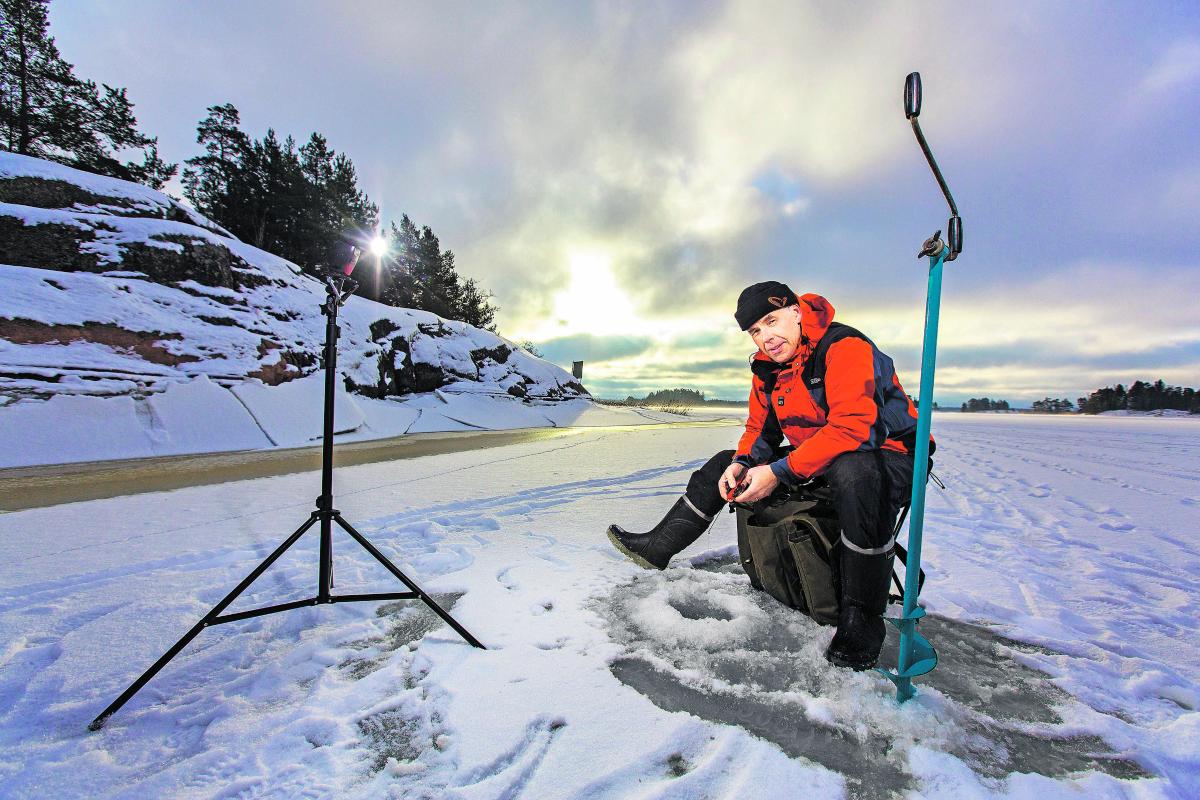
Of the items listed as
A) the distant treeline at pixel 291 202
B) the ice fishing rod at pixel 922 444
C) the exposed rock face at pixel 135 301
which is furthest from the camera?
the distant treeline at pixel 291 202

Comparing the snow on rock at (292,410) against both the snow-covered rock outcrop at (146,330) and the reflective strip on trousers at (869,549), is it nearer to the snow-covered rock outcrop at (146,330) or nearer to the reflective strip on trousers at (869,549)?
the snow-covered rock outcrop at (146,330)

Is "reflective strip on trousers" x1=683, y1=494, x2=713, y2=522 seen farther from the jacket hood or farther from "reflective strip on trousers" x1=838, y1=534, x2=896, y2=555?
the jacket hood

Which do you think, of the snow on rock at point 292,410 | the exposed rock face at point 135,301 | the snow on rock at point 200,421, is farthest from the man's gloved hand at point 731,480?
the snow on rock at point 200,421

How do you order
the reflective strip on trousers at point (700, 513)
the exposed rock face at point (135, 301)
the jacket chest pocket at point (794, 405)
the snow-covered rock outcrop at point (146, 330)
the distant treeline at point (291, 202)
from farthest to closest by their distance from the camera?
1. the distant treeline at point (291, 202)
2. the exposed rock face at point (135, 301)
3. the snow-covered rock outcrop at point (146, 330)
4. the reflective strip on trousers at point (700, 513)
5. the jacket chest pocket at point (794, 405)

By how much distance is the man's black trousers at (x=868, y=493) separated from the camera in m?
1.70

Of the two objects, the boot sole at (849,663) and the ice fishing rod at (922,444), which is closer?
the ice fishing rod at (922,444)

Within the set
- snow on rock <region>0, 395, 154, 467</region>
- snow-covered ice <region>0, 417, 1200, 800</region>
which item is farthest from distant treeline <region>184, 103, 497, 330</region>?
snow-covered ice <region>0, 417, 1200, 800</region>

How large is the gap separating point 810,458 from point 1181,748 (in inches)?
48.2

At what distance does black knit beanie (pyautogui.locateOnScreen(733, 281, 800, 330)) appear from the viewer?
2.08m

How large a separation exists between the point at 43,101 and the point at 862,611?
34.4 metres

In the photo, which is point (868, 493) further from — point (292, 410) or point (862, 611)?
point (292, 410)

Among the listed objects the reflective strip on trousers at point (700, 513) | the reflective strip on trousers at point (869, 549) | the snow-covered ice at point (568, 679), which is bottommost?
the snow-covered ice at point (568, 679)

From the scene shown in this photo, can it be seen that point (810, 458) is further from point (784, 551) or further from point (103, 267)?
point (103, 267)

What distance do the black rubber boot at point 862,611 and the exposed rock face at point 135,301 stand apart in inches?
245
